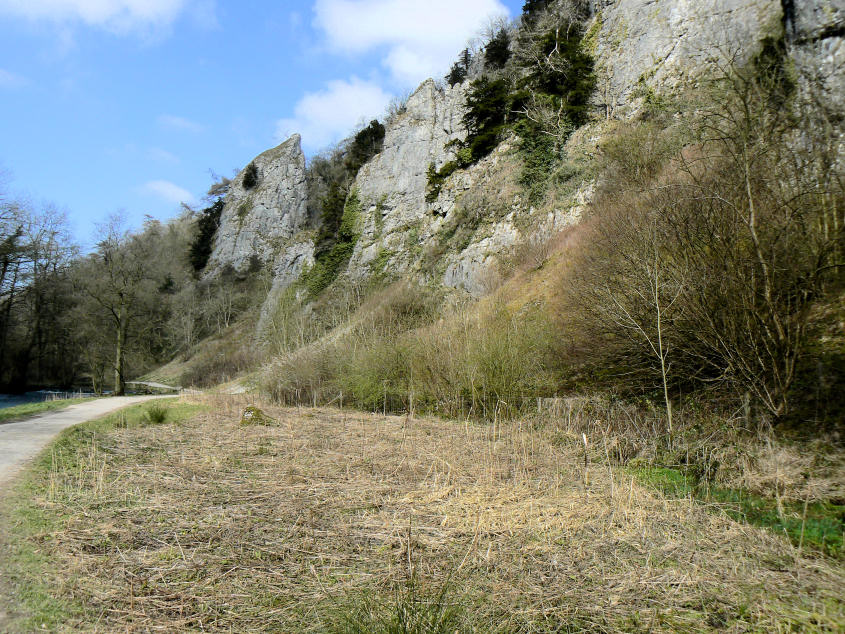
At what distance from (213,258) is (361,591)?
53897 millimetres

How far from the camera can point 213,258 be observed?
5188 cm

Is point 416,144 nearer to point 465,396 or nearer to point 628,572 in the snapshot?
point 465,396

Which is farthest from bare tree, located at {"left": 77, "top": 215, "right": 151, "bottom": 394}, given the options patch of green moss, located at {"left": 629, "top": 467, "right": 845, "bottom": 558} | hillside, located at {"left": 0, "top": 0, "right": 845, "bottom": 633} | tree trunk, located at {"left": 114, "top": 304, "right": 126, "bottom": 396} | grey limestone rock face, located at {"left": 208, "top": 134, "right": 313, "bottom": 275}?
patch of green moss, located at {"left": 629, "top": 467, "right": 845, "bottom": 558}

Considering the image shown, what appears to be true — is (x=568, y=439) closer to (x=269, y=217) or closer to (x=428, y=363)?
(x=428, y=363)

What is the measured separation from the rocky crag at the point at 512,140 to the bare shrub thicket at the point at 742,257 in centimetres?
132

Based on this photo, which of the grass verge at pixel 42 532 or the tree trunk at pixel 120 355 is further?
the tree trunk at pixel 120 355

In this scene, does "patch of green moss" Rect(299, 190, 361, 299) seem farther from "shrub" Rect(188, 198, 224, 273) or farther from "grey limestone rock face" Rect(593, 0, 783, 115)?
"shrub" Rect(188, 198, 224, 273)

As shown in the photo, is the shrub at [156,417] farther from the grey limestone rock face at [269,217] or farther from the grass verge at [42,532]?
the grey limestone rock face at [269,217]

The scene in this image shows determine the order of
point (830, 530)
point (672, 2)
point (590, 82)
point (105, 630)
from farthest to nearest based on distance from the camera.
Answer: point (590, 82) < point (672, 2) < point (830, 530) < point (105, 630)

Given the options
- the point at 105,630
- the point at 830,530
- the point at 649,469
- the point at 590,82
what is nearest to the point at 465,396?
the point at 649,469

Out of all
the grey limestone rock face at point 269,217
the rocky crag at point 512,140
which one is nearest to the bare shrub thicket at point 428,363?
the rocky crag at point 512,140

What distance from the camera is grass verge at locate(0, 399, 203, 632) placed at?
112 inches

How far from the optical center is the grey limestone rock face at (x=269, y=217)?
48094 millimetres

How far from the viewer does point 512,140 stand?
83.1 feet
